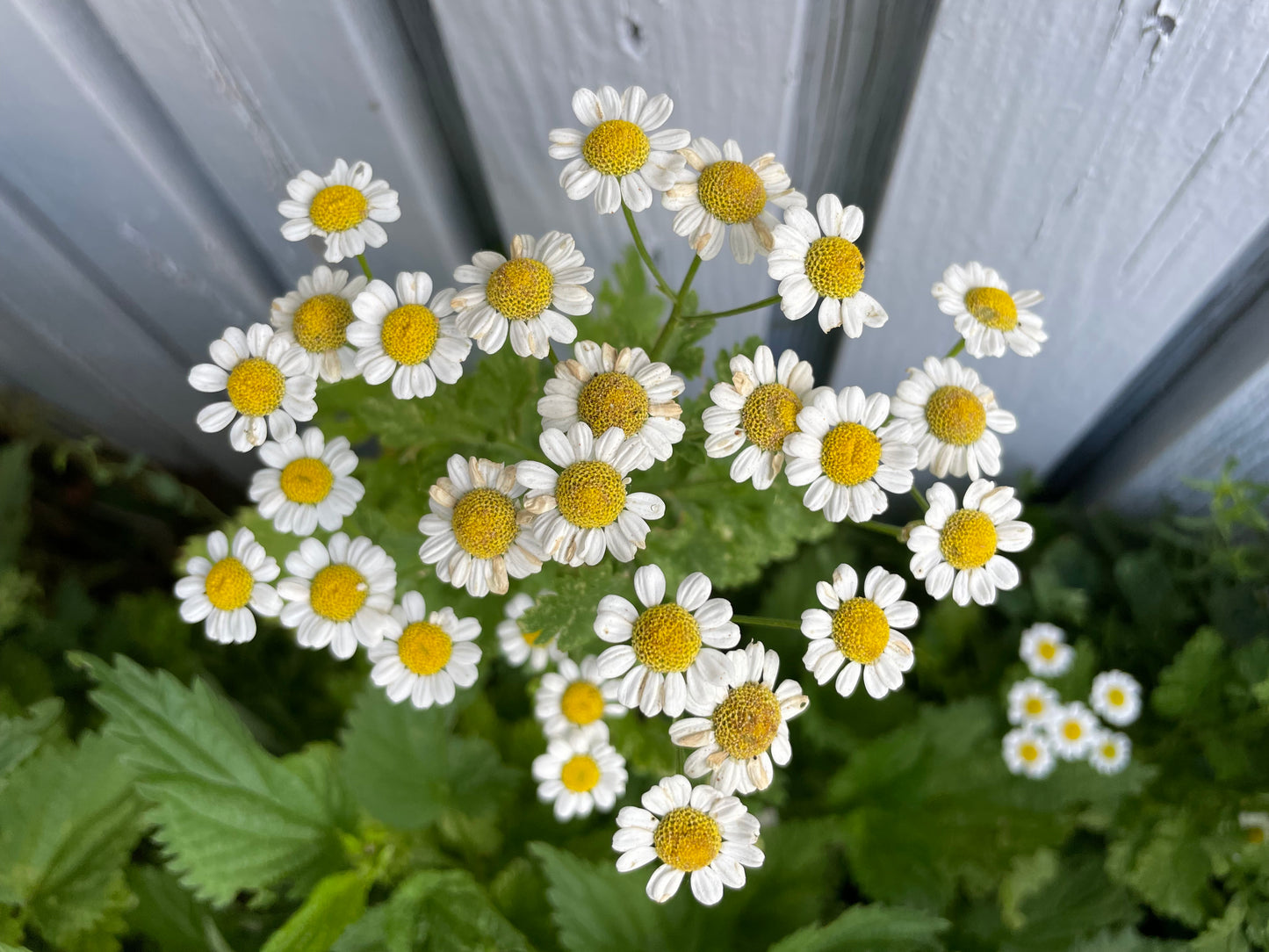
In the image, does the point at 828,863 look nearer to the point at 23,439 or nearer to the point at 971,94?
the point at 971,94

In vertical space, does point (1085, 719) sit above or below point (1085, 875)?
above

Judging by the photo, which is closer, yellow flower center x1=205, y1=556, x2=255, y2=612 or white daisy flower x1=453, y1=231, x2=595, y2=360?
white daisy flower x1=453, y1=231, x2=595, y2=360

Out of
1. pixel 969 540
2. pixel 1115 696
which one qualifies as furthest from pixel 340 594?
pixel 1115 696

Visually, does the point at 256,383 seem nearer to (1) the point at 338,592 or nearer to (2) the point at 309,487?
(2) the point at 309,487

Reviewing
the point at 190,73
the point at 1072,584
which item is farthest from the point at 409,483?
the point at 1072,584

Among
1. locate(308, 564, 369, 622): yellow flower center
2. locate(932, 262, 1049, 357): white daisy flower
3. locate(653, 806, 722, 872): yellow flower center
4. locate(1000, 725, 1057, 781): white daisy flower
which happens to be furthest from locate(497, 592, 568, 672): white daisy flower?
locate(1000, 725, 1057, 781): white daisy flower

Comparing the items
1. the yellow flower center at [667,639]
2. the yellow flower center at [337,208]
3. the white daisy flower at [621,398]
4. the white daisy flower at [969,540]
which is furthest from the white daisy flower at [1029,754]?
the yellow flower center at [337,208]

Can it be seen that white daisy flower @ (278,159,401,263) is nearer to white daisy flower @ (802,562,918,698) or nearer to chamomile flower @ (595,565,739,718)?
chamomile flower @ (595,565,739,718)
